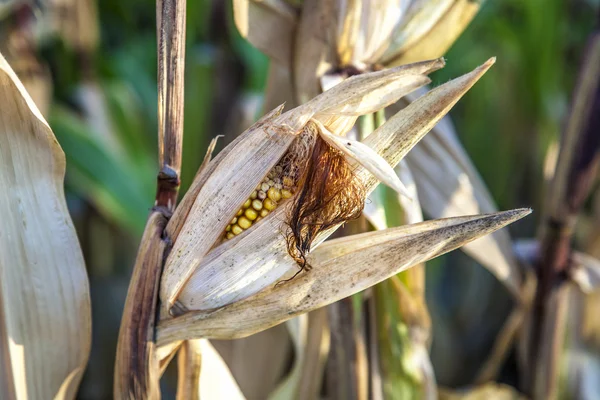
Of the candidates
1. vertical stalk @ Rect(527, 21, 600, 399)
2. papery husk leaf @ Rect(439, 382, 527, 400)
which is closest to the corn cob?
vertical stalk @ Rect(527, 21, 600, 399)

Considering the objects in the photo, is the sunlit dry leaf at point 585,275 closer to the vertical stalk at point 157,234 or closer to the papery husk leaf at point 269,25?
the papery husk leaf at point 269,25

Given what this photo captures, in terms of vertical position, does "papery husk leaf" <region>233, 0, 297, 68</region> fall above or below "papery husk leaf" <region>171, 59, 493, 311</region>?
above

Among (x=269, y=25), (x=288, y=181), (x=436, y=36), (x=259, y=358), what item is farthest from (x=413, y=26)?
(x=259, y=358)

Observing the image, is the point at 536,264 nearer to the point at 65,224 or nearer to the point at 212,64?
the point at 65,224

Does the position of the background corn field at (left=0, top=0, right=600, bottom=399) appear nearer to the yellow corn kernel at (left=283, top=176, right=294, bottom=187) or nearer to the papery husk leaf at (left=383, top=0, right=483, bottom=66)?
the papery husk leaf at (left=383, top=0, right=483, bottom=66)

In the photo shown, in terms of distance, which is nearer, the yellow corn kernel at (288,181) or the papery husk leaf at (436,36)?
the yellow corn kernel at (288,181)

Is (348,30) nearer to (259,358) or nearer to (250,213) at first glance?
(250,213)

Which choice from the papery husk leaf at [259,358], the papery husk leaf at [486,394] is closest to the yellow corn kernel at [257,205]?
the papery husk leaf at [259,358]
